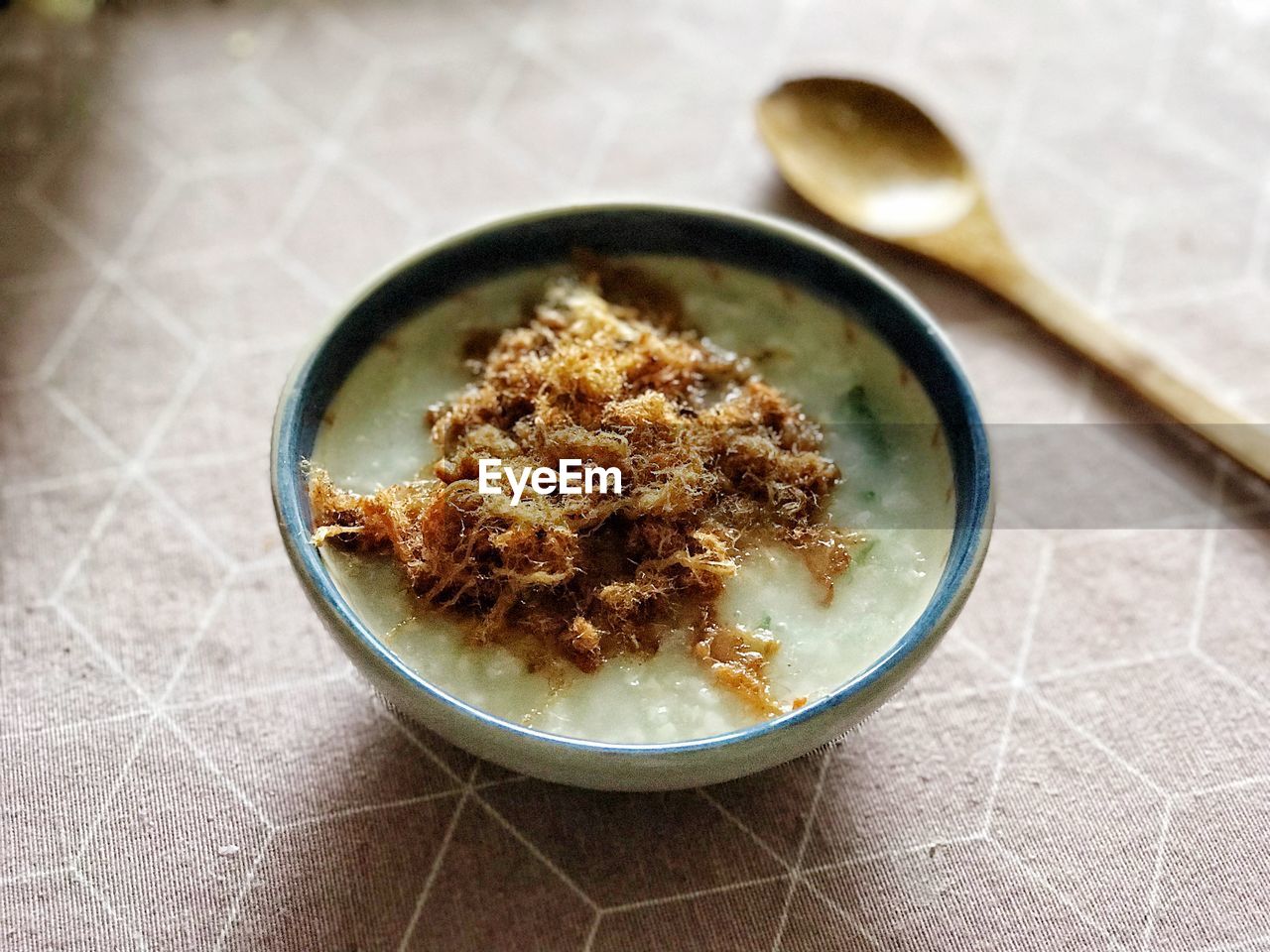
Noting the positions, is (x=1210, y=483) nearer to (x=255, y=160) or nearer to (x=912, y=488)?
(x=912, y=488)

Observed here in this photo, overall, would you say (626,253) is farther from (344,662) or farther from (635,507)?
(344,662)

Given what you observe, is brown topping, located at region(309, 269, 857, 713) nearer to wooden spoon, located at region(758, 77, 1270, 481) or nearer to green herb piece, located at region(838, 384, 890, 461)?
green herb piece, located at region(838, 384, 890, 461)

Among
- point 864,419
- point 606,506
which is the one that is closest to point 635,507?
point 606,506

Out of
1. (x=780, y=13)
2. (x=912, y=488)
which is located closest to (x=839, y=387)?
(x=912, y=488)

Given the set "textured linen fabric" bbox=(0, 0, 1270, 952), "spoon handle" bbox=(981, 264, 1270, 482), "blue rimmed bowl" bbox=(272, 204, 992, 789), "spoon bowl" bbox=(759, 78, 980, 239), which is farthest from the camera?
"spoon bowl" bbox=(759, 78, 980, 239)

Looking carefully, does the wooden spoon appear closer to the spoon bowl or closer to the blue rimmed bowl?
the spoon bowl

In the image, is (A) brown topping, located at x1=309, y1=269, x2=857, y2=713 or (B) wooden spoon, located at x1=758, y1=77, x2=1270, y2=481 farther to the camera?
(B) wooden spoon, located at x1=758, y1=77, x2=1270, y2=481

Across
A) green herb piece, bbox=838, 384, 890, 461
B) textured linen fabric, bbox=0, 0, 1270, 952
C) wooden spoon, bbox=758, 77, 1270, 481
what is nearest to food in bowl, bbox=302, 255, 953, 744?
green herb piece, bbox=838, 384, 890, 461

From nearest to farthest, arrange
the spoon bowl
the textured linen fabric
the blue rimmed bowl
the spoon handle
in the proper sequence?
the blue rimmed bowl
the textured linen fabric
the spoon handle
the spoon bowl

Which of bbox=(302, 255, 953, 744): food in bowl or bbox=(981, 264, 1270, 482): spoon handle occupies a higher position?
bbox=(302, 255, 953, 744): food in bowl
